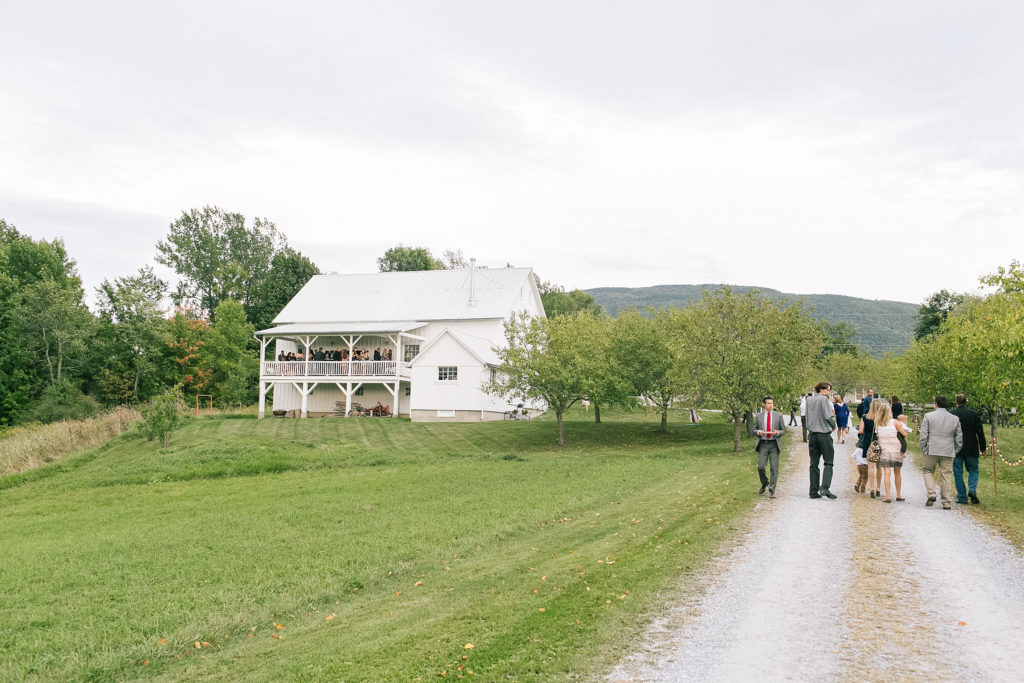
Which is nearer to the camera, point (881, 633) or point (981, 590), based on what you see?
point (881, 633)

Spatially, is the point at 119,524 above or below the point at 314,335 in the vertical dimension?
below

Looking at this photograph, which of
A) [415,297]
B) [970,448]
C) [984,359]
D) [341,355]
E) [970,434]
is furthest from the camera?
[415,297]

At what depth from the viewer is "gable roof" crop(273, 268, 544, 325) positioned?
1811 inches

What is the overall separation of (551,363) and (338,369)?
1549cm

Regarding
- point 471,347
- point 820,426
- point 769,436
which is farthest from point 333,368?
point 820,426

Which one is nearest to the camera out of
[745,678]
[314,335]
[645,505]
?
[745,678]

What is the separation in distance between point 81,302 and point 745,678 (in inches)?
2482

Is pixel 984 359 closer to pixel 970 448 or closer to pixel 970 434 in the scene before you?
pixel 970 434

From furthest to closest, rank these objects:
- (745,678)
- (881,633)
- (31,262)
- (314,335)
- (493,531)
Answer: (31,262)
(314,335)
(493,531)
(881,633)
(745,678)

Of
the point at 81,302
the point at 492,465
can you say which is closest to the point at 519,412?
the point at 492,465

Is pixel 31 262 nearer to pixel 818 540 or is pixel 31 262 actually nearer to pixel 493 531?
pixel 493 531

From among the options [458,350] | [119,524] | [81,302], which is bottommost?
[119,524]

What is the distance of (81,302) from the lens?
2296 inches

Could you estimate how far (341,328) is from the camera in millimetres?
44219
